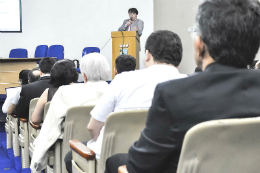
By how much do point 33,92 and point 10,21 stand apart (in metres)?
6.39

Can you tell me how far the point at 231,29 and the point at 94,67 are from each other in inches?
54.4

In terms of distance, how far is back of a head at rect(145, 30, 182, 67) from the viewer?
1.53m

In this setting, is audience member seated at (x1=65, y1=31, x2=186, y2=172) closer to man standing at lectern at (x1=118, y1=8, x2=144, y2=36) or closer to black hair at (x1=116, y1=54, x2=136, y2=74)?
black hair at (x1=116, y1=54, x2=136, y2=74)

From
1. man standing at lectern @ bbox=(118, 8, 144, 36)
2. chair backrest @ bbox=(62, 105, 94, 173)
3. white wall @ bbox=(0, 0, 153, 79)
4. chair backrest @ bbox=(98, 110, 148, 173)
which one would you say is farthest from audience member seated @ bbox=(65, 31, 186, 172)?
white wall @ bbox=(0, 0, 153, 79)

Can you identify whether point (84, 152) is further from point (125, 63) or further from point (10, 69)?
point (10, 69)

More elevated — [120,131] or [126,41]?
[126,41]

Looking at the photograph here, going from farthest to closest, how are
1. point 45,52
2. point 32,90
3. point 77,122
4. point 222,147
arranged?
1. point 45,52
2. point 32,90
3. point 77,122
4. point 222,147

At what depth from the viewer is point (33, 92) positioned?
299 centimetres

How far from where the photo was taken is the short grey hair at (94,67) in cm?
210

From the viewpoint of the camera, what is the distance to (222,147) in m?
0.79

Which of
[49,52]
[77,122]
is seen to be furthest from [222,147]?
[49,52]

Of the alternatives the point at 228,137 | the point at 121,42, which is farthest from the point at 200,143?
the point at 121,42

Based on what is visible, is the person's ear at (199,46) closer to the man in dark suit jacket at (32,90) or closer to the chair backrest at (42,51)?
the man in dark suit jacket at (32,90)

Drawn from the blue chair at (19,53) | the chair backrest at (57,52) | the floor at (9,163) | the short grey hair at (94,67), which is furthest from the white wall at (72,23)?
the short grey hair at (94,67)
